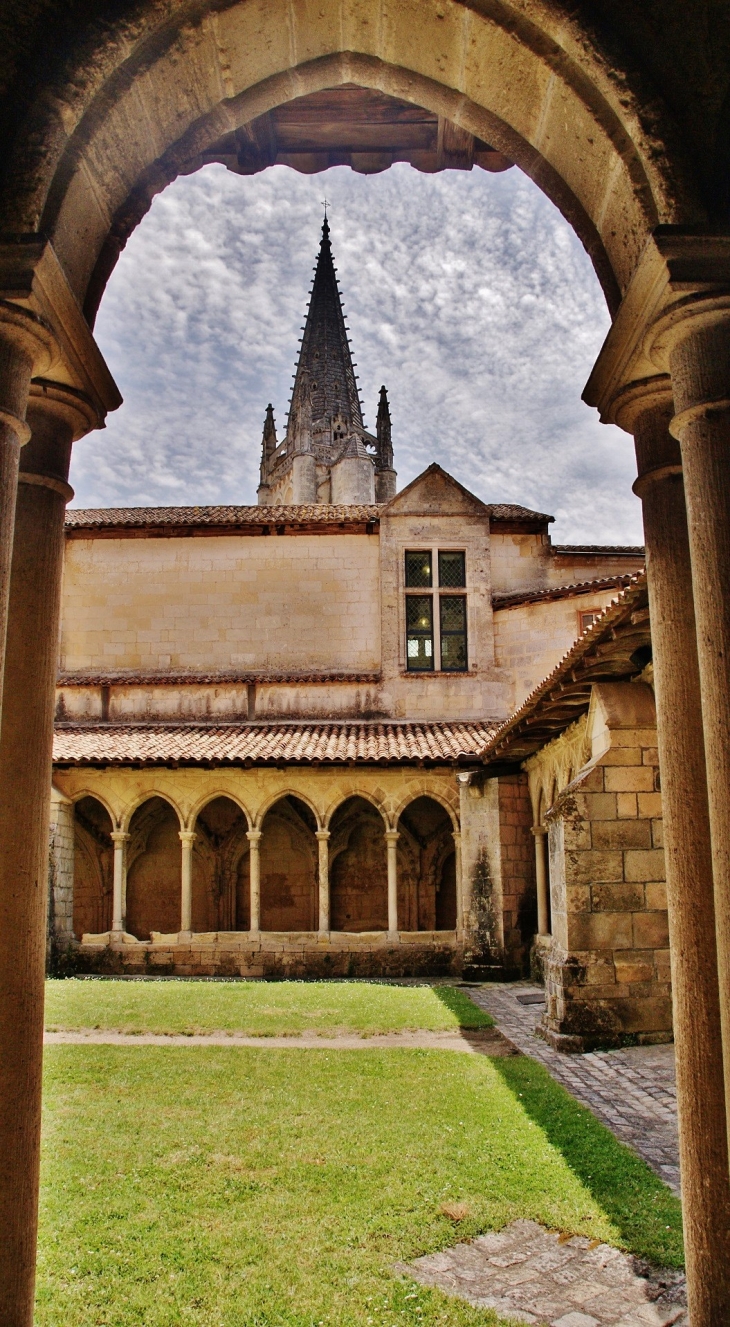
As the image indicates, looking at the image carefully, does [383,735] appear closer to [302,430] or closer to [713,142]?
[713,142]

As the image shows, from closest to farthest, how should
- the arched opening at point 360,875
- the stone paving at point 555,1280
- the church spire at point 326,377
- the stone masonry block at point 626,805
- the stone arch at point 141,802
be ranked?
the stone paving at point 555,1280
the stone masonry block at point 626,805
the stone arch at point 141,802
the arched opening at point 360,875
the church spire at point 326,377

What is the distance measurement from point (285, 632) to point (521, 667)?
180 inches

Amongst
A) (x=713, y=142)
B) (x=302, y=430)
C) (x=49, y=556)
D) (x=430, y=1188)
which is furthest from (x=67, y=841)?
(x=302, y=430)

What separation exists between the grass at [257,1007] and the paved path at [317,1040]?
18 centimetres

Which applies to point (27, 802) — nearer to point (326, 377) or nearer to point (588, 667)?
point (588, 667)

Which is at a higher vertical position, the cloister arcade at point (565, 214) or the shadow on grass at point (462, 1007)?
the cloister arcade at point (565, 214)

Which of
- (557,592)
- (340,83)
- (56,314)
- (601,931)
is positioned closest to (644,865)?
(601,931)

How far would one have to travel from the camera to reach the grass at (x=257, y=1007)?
31.1ft

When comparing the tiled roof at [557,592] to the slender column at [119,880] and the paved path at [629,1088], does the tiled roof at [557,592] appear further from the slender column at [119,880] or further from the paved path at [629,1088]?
the paved path at [629,1088]

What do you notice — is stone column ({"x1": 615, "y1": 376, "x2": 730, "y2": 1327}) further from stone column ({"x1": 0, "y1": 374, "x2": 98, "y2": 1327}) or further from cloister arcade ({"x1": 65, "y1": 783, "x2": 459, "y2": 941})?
cloister arcade ({"x1": 65, "y1": 783, "x2": 459, "y2": 941})

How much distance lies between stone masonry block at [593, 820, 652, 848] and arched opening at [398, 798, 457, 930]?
905cm

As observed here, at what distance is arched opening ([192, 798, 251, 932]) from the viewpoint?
1795 centimetres

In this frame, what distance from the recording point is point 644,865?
338 inches

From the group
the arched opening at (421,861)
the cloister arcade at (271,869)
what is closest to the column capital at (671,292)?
the cloister arcade at (271,869)
